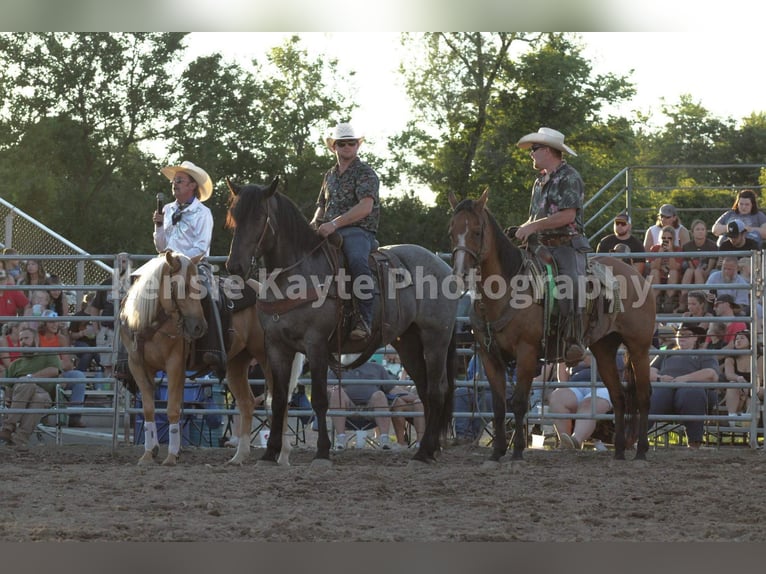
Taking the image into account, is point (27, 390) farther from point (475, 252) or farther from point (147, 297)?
point (475, 252)

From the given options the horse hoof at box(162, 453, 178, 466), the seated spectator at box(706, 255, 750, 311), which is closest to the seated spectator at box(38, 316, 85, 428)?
the horse hoof at box(162, 453, 178, 466)

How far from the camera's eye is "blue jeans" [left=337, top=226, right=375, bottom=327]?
786 centimetres

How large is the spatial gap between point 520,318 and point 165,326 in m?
2.61

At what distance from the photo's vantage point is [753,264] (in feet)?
31.8

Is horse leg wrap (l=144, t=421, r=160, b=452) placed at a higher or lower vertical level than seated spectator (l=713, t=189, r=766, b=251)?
lower

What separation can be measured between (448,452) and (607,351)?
1535mm

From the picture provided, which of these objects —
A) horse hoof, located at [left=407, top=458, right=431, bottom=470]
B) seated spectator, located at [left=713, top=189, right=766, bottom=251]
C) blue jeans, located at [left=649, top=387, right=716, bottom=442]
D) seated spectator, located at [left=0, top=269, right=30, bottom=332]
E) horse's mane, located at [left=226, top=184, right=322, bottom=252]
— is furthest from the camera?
seated spectator, located at [left=713, top=189, right=766, bottom=251]

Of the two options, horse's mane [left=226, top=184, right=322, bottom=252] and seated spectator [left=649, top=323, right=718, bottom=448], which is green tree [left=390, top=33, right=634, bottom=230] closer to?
seated spectator [left=649, top=323, right=718, bottom=448]

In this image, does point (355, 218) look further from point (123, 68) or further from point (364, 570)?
point (123, 68)

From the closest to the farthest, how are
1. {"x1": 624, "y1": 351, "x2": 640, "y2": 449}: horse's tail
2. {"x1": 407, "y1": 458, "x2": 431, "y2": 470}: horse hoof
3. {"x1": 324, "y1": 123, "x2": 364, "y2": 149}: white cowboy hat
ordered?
{"x1": 407, "y1": 458, "x2": 431, "y2": 470}: horse hoof → {"x1": 324, "y1": 123, "x2": 364, "y2": 149}: white cowboy hat → {"x1": 624, "y1": 351, "x2": 640, "y2": 449}: horse's tail

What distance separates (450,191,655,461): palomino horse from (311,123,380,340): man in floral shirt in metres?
0.70

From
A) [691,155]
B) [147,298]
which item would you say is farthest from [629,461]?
[691,155]

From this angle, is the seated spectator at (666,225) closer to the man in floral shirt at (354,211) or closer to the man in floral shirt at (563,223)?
the man in floral shirt at (563,223)

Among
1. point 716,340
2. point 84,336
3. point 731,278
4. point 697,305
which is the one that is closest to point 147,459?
point 84,336
